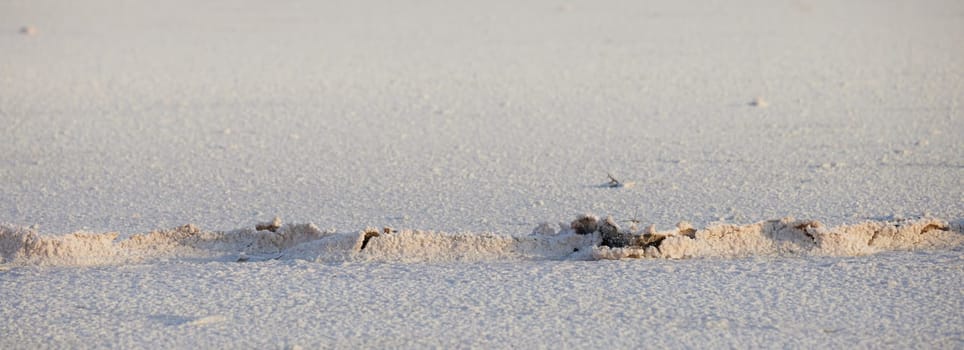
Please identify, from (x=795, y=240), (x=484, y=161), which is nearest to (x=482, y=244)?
(x=795, y=240)

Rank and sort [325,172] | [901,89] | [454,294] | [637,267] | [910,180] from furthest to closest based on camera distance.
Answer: [901,89], [325,172], [910,180], [637,267], [454,294]

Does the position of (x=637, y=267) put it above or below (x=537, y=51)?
below

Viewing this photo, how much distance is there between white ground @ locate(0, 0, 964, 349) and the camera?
2.73 metres

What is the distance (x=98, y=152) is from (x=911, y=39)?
19.3 feet

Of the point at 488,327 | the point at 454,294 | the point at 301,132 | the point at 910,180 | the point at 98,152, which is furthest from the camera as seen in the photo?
the point at 301,132

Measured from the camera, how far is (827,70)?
23.4 feet

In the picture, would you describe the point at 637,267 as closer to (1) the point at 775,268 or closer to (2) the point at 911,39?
(1) the point at 775,268

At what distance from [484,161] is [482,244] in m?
1.51

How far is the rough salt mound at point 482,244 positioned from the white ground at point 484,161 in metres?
0.09

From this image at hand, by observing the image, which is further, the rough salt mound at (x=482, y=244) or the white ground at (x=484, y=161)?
the rough salt mound at (x=482, y=244)

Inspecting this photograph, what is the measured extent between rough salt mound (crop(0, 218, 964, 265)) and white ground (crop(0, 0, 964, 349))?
91mm

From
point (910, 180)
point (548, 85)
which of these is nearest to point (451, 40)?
point (548, 85)

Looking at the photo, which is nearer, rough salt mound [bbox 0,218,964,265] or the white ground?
the white ground

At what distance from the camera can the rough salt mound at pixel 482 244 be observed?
128 inches
